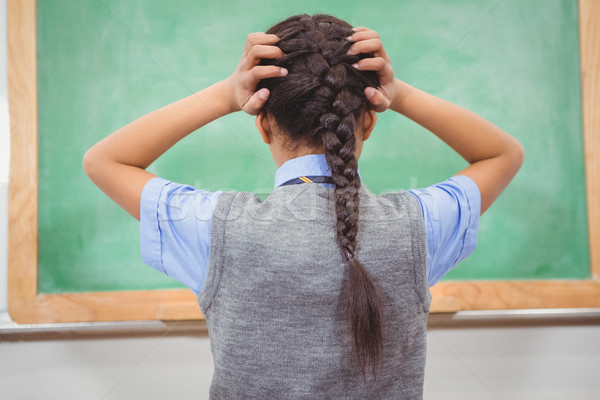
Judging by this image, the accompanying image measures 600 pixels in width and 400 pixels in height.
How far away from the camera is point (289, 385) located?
0.42 metres

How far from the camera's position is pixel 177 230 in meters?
0.46

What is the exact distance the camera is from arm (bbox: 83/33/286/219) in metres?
0.50

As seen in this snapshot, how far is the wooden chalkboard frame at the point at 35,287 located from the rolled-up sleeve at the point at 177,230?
31cm

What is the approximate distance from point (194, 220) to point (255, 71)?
0.62 feet

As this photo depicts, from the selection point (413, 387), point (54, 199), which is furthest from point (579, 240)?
point (54, 199)

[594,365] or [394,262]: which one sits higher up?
[394,262]

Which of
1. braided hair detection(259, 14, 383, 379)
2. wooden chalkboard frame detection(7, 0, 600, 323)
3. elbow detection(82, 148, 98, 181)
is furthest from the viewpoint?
wooden chalkboard frame detection(7, 0, 600, 323)

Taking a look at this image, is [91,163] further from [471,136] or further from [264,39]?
[471,136]

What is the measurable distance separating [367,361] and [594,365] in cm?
73

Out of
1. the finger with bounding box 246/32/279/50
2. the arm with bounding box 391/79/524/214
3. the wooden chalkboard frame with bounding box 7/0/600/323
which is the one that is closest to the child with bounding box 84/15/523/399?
the finger with bounding box 246/32/279/50

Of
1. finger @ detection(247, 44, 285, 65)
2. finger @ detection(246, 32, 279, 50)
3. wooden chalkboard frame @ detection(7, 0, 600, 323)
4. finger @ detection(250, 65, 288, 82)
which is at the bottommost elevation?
wooden chalkboard frame @ detection(7, 0, 600, 323)

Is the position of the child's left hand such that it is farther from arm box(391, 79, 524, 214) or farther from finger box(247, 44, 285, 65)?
arm box(391, 79, 524, 214)

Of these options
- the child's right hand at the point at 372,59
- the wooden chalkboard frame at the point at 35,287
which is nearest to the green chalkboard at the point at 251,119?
the wooden chalkboard frame at the point at 35,287

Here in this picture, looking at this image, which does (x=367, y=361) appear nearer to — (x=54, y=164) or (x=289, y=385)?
(x=289, y=385)
